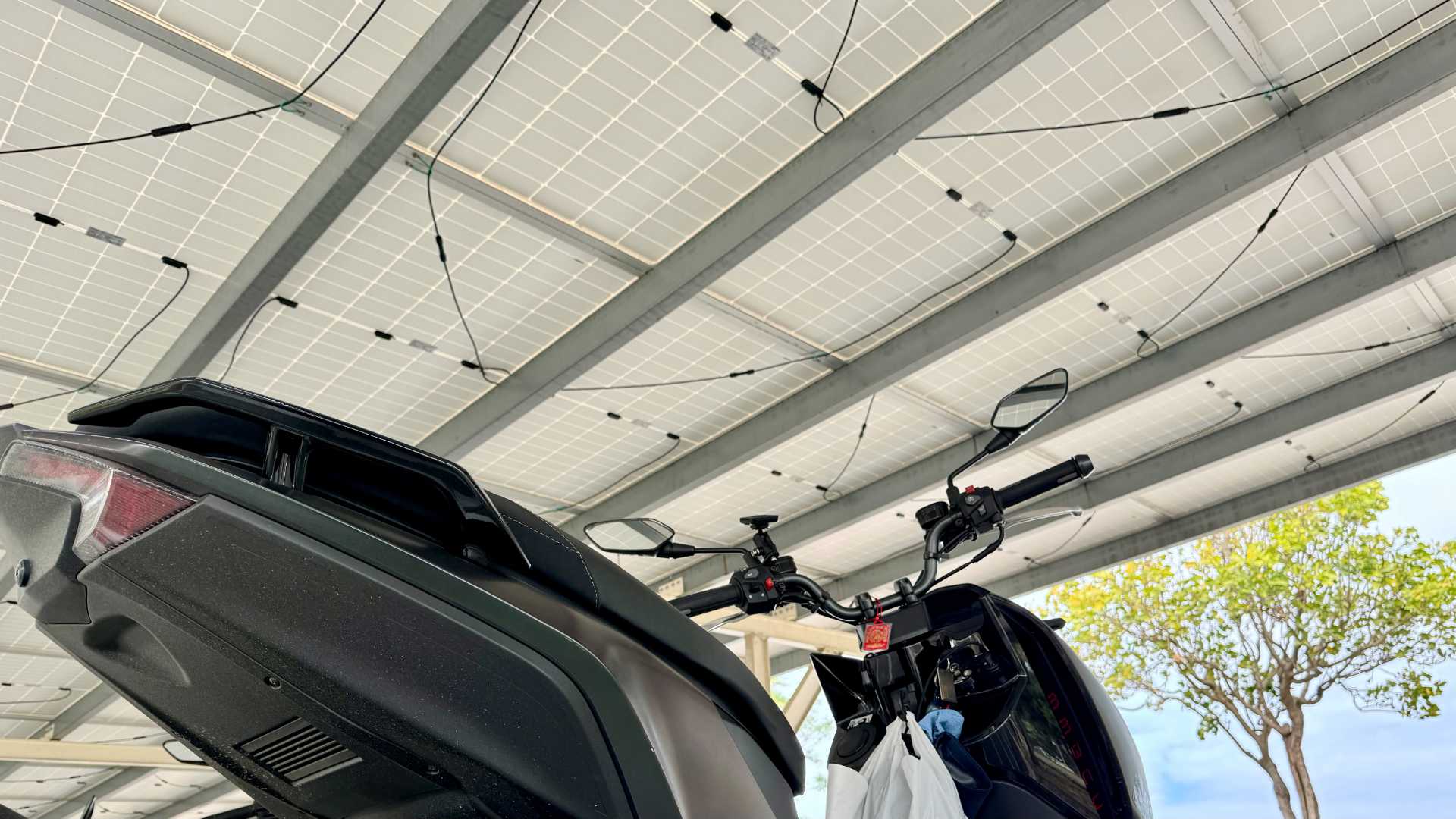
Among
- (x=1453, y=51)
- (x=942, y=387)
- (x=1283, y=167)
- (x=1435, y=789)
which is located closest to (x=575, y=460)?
(x=942, y=387)

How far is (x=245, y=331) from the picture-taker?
6.38 meters

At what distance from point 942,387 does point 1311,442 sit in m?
4.04

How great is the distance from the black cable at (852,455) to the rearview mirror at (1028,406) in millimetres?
5229

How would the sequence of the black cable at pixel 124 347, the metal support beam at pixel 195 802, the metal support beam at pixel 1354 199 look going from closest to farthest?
the metal support beam at pixel 1354 199
the black cable at pixel 124 347
the metal support beam at pixel 195 802

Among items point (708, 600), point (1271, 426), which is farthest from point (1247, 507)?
point (708, 600)

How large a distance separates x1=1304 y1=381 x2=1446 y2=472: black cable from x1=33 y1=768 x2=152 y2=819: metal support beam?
17.4 meters

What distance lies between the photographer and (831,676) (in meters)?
2.10

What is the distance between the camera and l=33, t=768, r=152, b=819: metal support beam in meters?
16.9

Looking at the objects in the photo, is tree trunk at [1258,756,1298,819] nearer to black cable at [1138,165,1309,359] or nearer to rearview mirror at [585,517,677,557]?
black cable at [1138,165,1309,359]

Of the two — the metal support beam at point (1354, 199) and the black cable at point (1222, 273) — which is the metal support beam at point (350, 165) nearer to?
the black cable at point (1222, 273)

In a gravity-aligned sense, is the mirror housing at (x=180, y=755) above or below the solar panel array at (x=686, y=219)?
below

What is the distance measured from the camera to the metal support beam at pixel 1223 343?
622 cm

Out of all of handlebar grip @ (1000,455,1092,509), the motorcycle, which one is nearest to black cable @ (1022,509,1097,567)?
handlebar grip @ (1000,455,1092,509)

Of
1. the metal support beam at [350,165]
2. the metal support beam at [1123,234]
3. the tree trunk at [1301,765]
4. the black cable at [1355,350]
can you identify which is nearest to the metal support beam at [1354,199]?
the metal support beam at [1123,234]
